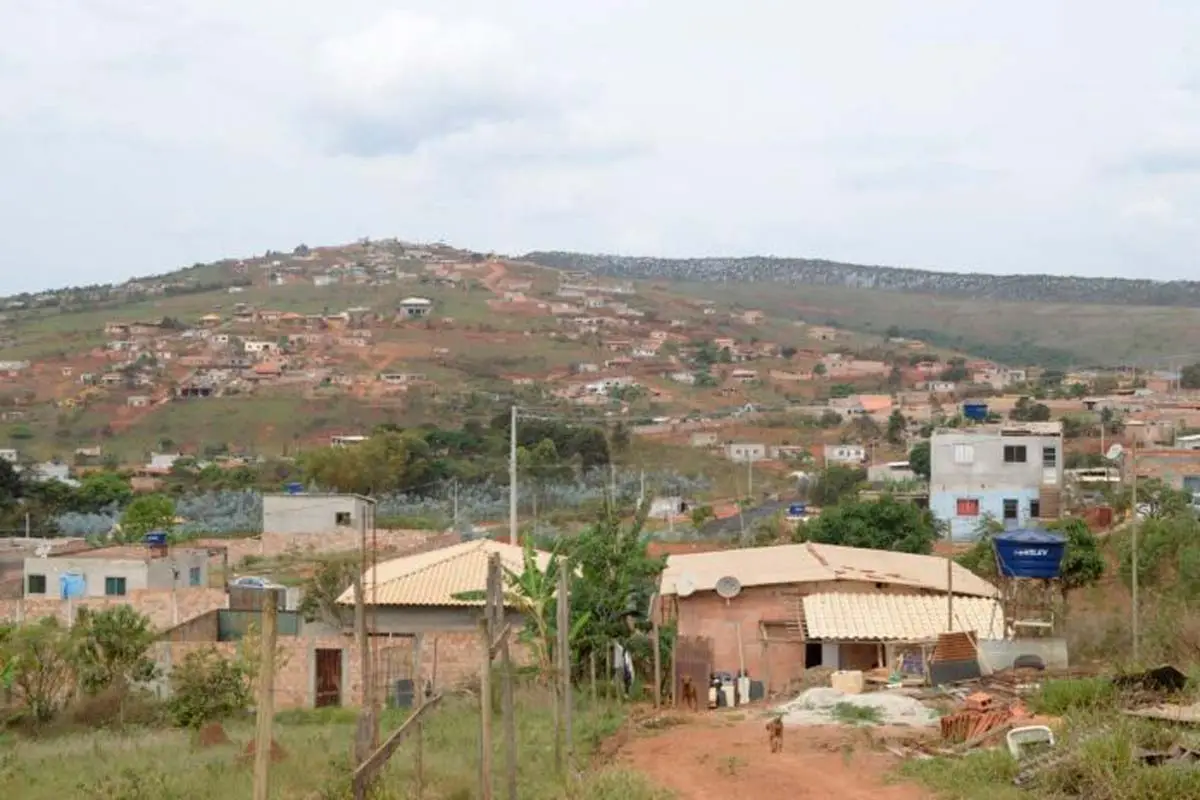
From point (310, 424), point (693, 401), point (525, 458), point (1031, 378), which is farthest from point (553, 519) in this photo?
point (1031, 378)

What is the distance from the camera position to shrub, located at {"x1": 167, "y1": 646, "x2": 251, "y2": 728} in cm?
1805

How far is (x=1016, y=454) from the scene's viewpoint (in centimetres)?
4416

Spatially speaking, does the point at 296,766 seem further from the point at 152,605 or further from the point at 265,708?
the point at 152,605

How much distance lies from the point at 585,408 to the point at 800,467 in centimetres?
1723

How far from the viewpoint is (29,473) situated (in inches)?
2306

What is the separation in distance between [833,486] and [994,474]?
832 centimetres

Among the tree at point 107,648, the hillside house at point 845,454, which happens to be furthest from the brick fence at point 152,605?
the hillside house at point 845,454

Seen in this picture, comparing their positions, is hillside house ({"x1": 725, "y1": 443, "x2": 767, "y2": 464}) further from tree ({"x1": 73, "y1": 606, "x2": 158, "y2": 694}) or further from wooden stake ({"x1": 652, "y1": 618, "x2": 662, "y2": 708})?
tree ({"x1": 73, "y1": 606, "x2": 158, "y2": 694})

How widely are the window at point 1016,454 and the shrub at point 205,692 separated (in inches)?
1202

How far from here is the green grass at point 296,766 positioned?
11.3 metres

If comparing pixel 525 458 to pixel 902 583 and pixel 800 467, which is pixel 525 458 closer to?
pixel 800 467

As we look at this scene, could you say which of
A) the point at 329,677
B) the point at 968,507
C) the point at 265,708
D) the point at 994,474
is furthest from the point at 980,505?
the point at 265,708

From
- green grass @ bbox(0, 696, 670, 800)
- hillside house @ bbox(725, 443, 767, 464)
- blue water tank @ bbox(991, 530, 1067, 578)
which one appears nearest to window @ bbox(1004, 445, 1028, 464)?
→ hillside house @ bbox(725, 443, 767, 464)

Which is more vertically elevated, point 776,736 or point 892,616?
point 892,616
